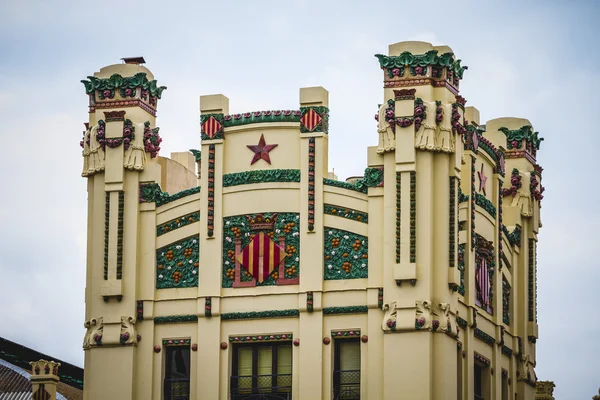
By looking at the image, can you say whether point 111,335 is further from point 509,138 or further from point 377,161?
point 509,138

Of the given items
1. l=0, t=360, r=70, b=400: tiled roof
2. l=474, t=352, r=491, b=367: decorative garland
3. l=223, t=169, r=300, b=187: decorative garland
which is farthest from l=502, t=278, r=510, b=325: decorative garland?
l=0, t=360, r=70, b=400: tiled roof

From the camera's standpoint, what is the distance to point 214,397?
51.7 meters

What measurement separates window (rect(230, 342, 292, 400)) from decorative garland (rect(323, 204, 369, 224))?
390 centimetres

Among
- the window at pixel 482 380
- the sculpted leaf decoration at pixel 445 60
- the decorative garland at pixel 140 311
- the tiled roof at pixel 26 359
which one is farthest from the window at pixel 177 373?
the tiled roof at pixel 26 359

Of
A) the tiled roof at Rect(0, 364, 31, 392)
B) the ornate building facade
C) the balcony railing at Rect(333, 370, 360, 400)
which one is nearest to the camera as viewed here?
the ornate building facade

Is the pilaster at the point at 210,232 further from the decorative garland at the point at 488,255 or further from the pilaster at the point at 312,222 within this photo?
the decorative garland at the point at 488,255

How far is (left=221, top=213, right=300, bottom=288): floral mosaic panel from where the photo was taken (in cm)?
5216

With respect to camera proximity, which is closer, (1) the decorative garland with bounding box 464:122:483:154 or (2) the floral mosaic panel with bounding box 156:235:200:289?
(2) the floral mosaic panel with bounding box 156:235:200:289

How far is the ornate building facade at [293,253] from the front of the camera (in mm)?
50750

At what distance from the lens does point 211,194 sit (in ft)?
174

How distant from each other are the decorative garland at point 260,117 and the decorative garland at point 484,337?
8140 mm

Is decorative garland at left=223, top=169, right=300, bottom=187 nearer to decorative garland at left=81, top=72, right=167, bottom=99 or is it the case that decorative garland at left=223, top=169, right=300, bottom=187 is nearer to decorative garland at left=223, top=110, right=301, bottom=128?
decorative garland at left=223, top=110, right=301, bottom=128

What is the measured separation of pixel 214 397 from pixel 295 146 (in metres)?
7.51

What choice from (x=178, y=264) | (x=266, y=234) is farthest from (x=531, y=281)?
(x=178, y=264)
